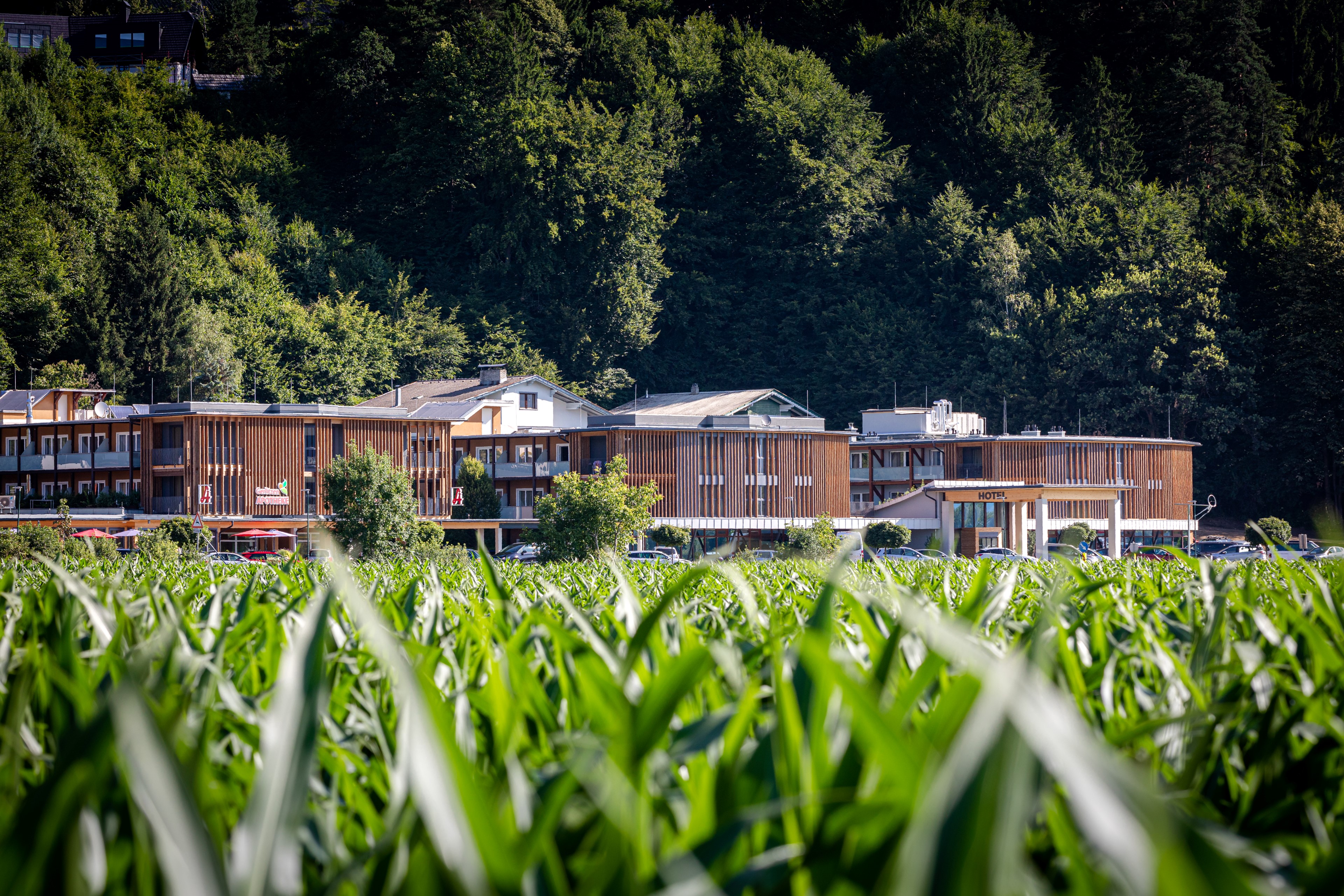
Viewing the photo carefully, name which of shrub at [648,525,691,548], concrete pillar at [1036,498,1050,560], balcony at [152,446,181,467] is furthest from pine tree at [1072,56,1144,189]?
balcony at [152,446,181,467]

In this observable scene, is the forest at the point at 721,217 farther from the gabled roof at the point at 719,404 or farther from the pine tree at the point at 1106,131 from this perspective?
the gabled roof at the point at 719,404

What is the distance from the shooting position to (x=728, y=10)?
9375cm

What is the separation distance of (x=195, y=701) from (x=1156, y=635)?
6.46 feet

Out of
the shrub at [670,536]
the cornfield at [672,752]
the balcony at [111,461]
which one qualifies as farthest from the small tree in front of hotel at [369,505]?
the cornfield at [672,752]

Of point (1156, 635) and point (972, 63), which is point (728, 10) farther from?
point (1156, 635)

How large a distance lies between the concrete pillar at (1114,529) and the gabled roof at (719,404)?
1434 cm

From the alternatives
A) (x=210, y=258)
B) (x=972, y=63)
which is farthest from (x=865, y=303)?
(x=210, y=258)

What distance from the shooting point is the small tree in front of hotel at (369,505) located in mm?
31484

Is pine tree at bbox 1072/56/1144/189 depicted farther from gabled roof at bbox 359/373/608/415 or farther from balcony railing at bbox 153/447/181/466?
balcony railing at bbox 153/447/181/466

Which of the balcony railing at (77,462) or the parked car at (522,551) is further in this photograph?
the balcony railing at (77,462)

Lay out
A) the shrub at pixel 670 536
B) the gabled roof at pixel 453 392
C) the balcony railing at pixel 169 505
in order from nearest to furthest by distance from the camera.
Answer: the shrub at pixel 670 536, the balcony railing at pixel 169 505, the gabled roof at pixel 453 392

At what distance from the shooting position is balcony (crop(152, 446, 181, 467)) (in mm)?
42375

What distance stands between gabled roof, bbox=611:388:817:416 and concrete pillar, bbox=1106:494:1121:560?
565 inches

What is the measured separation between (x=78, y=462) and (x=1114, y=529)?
37.7 m
